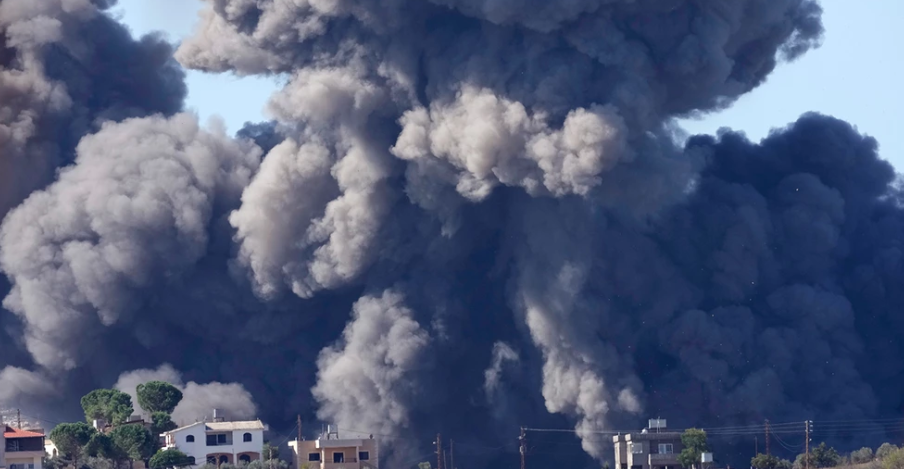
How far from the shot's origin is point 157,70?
117625 millimetres

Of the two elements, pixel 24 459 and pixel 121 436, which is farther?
pixel 24 459

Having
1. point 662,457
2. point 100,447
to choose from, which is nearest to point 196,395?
point 100,447

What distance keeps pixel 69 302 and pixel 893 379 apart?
33.1 metres

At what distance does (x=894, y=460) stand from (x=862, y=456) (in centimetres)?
539

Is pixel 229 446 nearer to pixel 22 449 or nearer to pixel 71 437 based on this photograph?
pixel 71 437

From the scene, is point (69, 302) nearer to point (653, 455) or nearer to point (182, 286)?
point (182, 286)

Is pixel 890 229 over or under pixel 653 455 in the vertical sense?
over

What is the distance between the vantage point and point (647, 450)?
104 m

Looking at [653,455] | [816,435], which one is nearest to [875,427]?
[816,435]

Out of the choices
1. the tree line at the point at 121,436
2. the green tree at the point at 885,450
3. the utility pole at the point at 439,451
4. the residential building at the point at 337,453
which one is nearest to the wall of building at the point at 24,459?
the tree line at the point at 121,436

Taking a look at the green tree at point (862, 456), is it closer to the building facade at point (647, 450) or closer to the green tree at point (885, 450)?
the green tree at point (885, 450)

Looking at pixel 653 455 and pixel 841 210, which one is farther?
pixel 841 210

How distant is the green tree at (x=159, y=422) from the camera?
102 m

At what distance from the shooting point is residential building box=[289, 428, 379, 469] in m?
104
